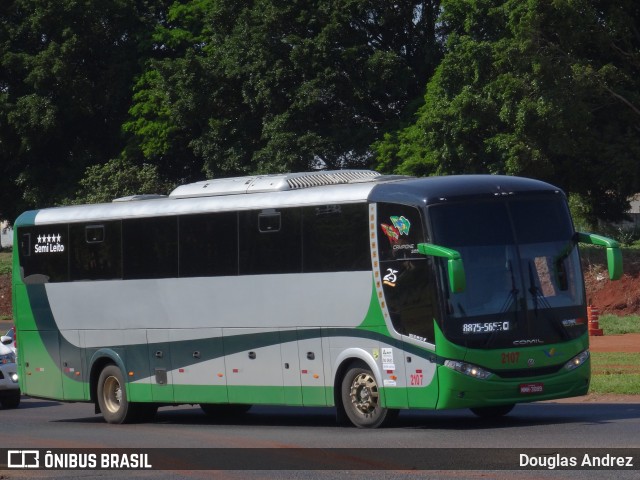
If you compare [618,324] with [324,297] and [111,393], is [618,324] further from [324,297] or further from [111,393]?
[324,297]

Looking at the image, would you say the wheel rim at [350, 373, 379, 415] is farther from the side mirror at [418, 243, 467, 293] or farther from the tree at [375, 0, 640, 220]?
the tree at [375, 0, 640, 220]

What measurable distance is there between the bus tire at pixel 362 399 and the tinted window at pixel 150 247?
385cm

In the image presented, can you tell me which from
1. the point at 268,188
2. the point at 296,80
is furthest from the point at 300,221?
the point at 296,80

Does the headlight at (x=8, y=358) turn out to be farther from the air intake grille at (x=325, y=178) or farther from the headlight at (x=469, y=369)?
the headlight at (x=469, y=369)

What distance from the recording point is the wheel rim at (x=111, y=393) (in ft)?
69.5

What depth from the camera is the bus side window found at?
1633cm

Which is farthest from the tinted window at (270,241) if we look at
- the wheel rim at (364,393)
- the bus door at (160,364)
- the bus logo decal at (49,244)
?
the bus logo decal at (49,244)

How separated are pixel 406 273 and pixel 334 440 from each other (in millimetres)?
2418

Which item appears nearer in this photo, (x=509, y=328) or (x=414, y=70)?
(x=509, y=328)

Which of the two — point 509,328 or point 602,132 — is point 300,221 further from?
point 602,132

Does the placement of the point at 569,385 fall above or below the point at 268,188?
below

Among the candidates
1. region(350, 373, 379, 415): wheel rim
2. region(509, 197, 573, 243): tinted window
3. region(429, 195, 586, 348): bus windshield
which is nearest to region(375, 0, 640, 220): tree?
region(509, 197, 573, 243): tinted window

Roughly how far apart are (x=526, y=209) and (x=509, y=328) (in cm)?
169

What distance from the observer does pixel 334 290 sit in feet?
57.5
